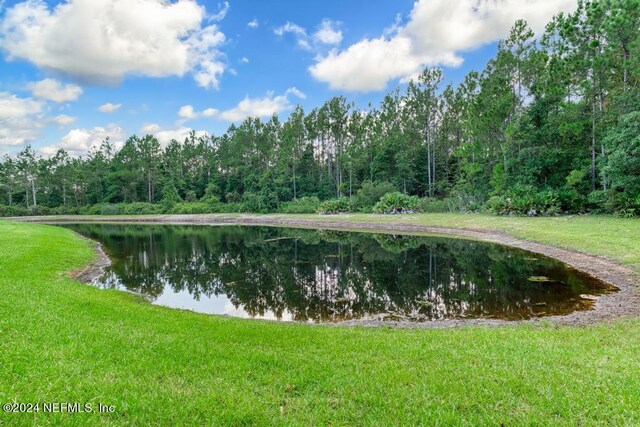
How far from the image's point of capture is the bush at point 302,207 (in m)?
47.0

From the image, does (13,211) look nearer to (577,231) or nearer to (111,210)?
(111,210)

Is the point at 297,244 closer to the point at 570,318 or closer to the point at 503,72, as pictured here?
the point at 570,318

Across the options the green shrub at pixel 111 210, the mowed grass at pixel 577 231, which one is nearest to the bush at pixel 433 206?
the mowed grass at pixel 577 231

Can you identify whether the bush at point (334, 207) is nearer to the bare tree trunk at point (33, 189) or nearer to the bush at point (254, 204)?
the bush at point (254, 204)

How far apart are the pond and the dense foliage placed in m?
13.8

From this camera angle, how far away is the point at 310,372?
4.57 metres

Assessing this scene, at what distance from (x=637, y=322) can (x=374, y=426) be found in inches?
269

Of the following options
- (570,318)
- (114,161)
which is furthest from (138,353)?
(114,161)

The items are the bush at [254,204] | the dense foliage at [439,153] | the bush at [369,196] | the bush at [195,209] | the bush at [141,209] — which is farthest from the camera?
the bush at [141,209]

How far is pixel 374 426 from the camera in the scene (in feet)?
11.1

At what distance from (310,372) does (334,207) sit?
39.2 metres

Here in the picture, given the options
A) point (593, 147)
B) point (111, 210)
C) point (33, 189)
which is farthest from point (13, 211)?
point (593, 147)

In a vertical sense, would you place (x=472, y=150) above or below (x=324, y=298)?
above

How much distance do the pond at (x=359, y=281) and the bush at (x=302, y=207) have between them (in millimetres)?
24602
